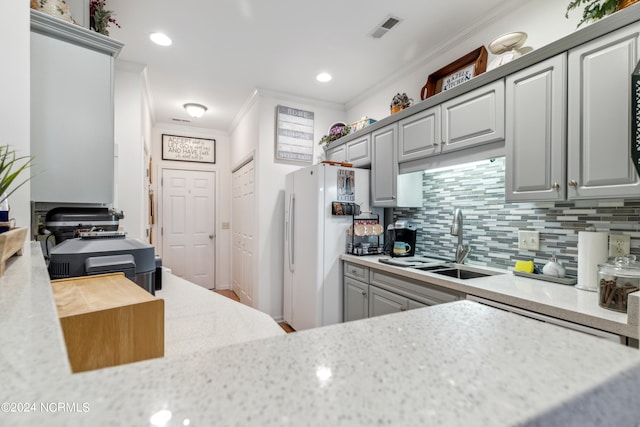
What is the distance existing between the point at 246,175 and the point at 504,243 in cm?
310

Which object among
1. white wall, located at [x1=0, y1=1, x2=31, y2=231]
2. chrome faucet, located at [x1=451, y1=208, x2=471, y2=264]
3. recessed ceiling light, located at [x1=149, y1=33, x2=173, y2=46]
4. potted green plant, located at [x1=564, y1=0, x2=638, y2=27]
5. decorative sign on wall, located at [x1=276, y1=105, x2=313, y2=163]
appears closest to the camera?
white wall, located at [x1=0, y1=1, x2=31, y2=231]

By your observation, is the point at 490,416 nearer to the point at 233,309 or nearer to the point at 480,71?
the point at 233,309

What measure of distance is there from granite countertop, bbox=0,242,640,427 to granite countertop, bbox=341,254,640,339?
39.2 inches

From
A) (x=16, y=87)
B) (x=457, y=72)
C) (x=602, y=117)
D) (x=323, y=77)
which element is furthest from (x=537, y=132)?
(x=16, y=87)

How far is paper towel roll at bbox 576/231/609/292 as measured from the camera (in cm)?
141

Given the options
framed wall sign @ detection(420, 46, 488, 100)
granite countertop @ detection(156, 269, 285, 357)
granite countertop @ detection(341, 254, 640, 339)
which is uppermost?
framed wall sign @ detection(420, 46, 488, 100)

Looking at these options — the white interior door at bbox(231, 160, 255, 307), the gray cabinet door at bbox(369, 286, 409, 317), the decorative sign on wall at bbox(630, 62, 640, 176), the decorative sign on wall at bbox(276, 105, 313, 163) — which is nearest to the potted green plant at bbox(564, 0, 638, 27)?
the decorative sign on wall at bbox(630, 62, 640, 176)

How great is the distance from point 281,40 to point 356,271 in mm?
2049

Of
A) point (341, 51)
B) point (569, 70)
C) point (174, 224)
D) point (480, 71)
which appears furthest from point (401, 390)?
point (174, 224)

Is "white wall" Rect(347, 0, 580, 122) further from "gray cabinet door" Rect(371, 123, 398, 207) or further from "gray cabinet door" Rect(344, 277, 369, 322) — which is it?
"gray cabinet door" Rect(344, 277, 369, 322)

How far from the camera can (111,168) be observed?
1.87 metres

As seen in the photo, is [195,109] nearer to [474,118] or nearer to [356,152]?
[356,152]

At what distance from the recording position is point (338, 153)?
11.2 feet

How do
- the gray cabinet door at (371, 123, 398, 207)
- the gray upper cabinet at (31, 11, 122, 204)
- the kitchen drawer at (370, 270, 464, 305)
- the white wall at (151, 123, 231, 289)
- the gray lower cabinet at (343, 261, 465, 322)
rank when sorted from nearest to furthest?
the gray upper cabinet at (31, 11, 122, 204) < the kitchen drawer at (370, 270, 464, 305) < the gray lower cabinet at (343, 261, 465, 322) < the gray cabinet door at (371, 123, 398, 207) < the white wall at (151, 123, 231, 289)
